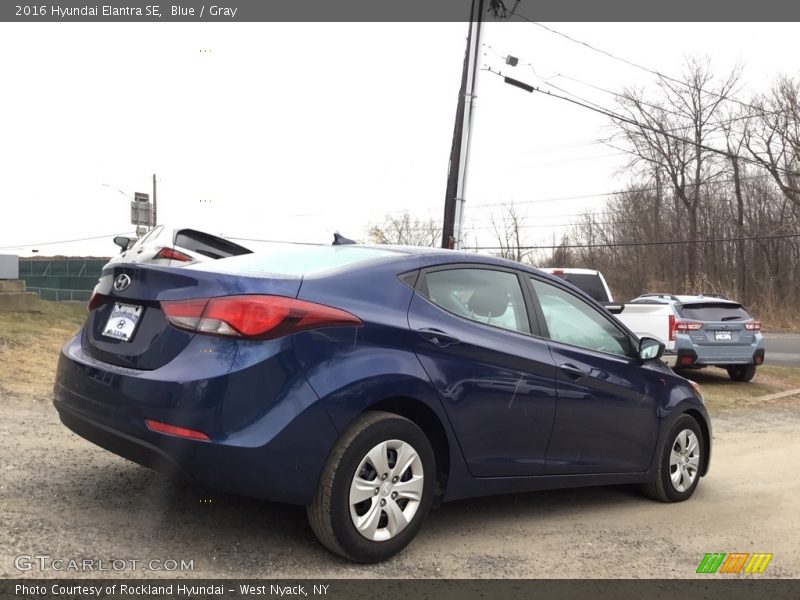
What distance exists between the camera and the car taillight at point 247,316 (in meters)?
3.21

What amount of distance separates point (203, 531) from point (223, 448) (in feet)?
2.72

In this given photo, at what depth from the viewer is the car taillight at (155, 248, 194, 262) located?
909 centimetres

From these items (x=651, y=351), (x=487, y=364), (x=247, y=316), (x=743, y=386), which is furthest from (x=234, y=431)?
(x=743, y=386)

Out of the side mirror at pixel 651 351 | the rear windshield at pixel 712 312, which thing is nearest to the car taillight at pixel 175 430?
the side mirror at pixel 651 351

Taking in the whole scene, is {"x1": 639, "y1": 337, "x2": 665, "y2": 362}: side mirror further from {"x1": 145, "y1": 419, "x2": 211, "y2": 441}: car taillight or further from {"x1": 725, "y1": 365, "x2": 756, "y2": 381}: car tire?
{"x1": 725, "y1": 365, "x2": 756, "y2": 381}: car tire

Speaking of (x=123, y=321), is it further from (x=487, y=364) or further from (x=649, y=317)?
(x=649, y=317)

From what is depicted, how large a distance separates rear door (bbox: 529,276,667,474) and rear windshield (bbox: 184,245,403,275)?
1162mm

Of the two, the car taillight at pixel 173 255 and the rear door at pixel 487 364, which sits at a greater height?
the car taillight at pixel 173 255

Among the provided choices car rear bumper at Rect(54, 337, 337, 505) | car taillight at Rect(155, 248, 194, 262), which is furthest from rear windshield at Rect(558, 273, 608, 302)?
car rear bumper at Rect(54, 337, 337, 505)

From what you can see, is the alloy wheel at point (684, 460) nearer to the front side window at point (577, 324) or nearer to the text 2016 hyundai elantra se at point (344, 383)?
the front side window at point (577, 324)

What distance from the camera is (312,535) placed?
12.3 ft

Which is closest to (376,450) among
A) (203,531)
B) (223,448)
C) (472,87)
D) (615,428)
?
(223,448)
